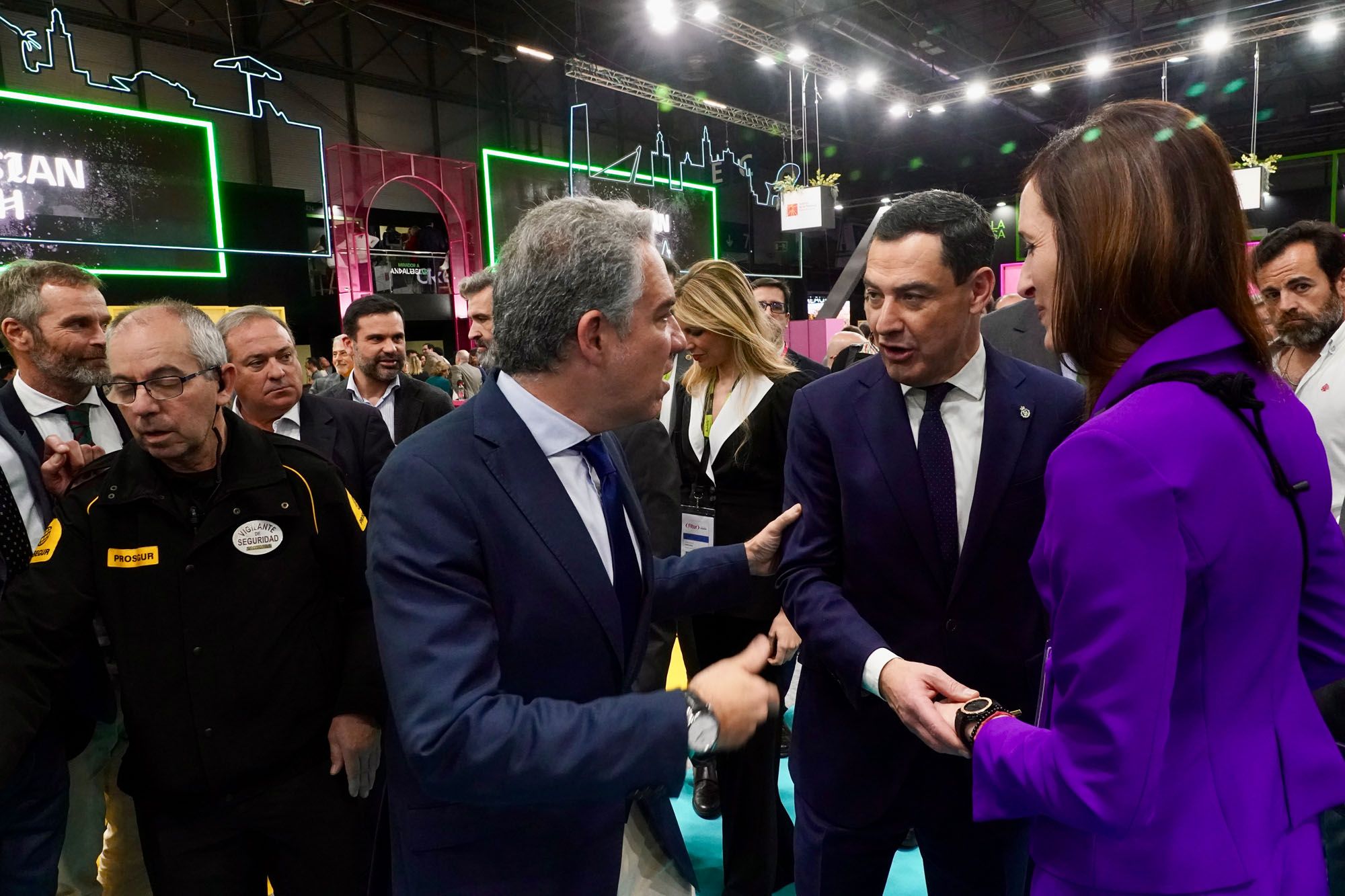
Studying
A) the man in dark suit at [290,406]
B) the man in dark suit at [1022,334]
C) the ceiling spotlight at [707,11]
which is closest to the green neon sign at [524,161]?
the ceiling spotlight at [707,11]

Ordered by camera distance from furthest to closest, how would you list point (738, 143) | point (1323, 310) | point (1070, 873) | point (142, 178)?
point (738, 143) < point (142, 178) < point (1323, 310) < point (1070, 873)

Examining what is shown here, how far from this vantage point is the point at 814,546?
167 centimetres

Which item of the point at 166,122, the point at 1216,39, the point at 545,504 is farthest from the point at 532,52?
the point at 545,504

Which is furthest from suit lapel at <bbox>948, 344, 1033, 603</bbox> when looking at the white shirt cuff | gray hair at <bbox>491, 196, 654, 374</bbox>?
gray hair at <bbox>491, 196, 654, 374</bbox>

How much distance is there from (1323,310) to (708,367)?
2252mm

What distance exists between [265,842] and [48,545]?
0.79 meters

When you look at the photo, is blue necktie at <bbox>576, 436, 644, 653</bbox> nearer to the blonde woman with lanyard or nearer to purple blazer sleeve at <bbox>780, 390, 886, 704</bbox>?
purple blazer sleeve at <bbox>780, 390, 886, 704</bbox>

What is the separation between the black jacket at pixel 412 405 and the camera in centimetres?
370

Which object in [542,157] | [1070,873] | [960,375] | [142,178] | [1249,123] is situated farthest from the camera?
[1249,123]

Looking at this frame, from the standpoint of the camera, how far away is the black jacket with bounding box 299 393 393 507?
2910mm

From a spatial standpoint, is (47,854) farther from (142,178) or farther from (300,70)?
(300,70)

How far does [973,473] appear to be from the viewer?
161cm

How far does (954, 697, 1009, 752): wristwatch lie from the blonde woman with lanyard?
4.21 feet

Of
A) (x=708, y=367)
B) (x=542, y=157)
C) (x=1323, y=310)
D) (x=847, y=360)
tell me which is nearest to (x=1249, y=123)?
(x=542, y=157)
